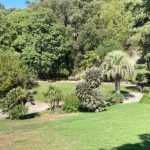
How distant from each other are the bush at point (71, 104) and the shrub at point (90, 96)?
0.27m

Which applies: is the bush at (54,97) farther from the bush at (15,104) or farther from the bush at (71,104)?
the bush at (15,104)

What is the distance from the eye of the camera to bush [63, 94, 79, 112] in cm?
2965

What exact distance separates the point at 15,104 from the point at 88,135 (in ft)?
38.0

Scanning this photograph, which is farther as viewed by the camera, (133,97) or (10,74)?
(10,74)

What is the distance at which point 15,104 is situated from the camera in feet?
96.0

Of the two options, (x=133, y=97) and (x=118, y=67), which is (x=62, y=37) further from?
(x=118, y=67)

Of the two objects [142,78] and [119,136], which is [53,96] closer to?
[119,136]

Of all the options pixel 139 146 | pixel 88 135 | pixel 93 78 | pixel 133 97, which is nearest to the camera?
pixel 139 146

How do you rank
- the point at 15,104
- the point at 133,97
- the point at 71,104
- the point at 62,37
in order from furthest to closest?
the point at 62,37 → the point at 133,97 → the point at 71,104 → the point at 15,104

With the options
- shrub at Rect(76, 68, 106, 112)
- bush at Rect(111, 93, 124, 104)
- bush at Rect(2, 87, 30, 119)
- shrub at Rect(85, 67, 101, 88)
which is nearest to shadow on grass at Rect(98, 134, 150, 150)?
shrub at Rect(76, 68, 106, 112)

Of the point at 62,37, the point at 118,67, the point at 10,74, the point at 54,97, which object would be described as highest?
the point at 62,37

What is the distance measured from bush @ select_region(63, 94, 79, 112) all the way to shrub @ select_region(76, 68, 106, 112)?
27 centimetres

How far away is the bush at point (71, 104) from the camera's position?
29645 mm

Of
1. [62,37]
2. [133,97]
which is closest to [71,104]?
[133,97]
